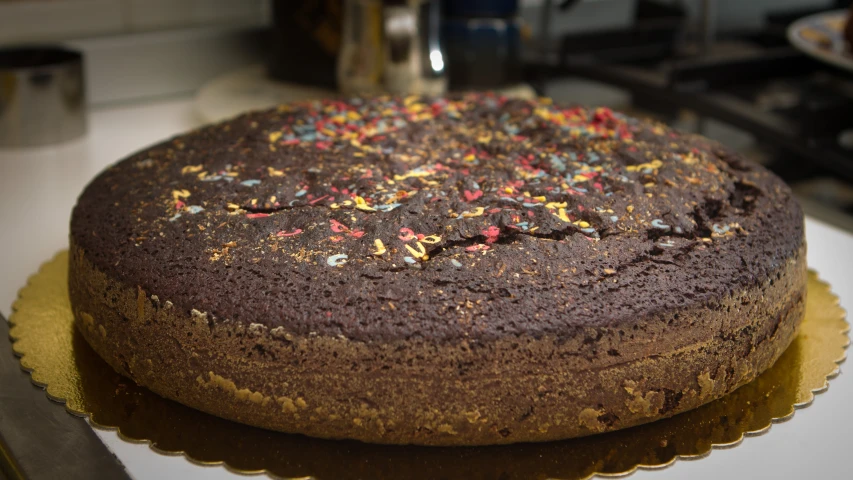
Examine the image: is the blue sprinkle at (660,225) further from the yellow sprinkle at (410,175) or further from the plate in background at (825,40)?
the plate in background at (825,40)

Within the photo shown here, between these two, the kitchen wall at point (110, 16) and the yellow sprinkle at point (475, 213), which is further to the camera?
the kitchen wall at point (110, 16)

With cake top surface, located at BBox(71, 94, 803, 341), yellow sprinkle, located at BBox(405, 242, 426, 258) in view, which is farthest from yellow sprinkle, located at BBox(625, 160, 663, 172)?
yellow sprinkle, located at BBox(405, 242, 426, 258)

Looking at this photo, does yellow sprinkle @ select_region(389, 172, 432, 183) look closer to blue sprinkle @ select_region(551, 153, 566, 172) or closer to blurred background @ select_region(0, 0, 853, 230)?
blue sprinkle @ select_region(551, 153, 566, 172)

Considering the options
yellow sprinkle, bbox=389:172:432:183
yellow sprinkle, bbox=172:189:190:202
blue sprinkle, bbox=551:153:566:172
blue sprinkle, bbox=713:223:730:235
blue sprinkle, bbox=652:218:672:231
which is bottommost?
blue sprinkle, bbox=713:223:730:235

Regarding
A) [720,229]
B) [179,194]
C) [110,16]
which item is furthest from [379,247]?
[110,16]

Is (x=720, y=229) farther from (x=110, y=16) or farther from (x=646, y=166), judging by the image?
(x=110, y=16)

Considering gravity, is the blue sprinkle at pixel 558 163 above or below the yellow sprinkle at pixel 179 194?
above

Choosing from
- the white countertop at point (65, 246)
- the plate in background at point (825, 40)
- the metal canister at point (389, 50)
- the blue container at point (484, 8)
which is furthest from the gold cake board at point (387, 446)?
the blue container at point (484, 8)
